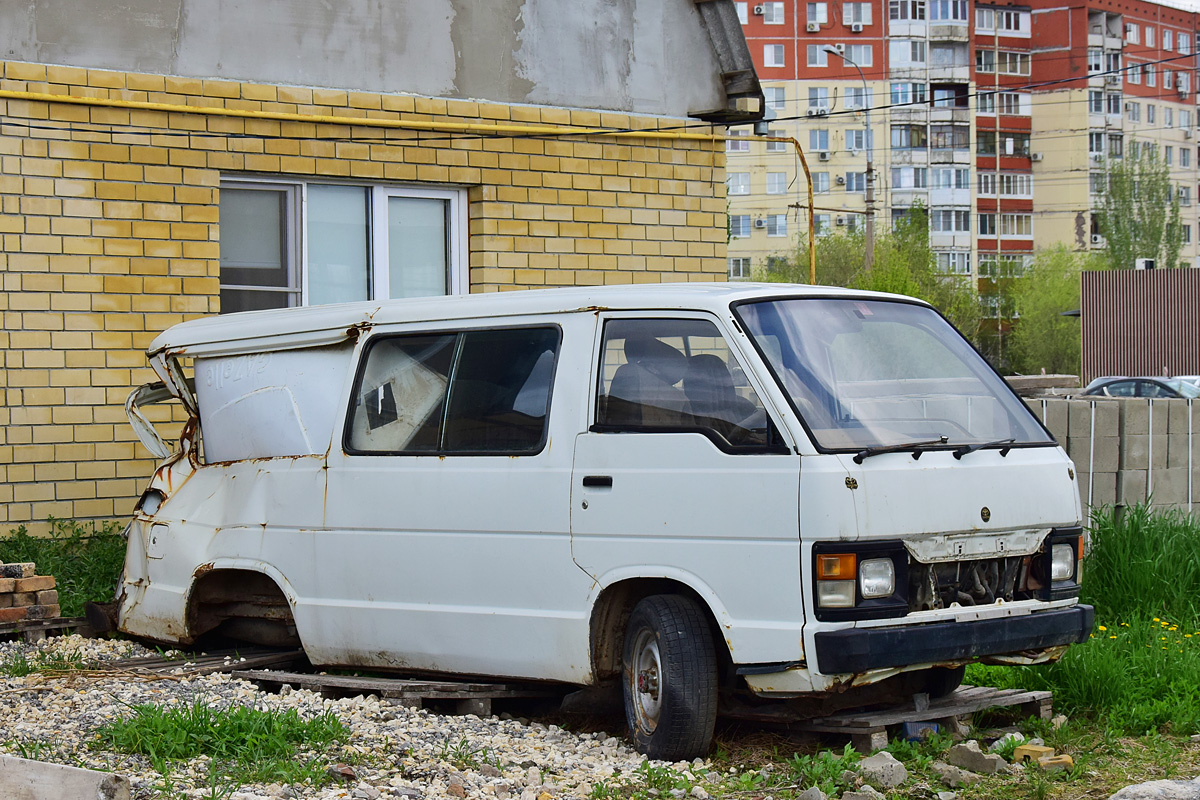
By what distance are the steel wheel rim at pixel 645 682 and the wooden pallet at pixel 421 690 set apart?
73cm

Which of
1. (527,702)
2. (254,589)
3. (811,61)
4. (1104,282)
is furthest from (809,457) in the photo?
(811,61)

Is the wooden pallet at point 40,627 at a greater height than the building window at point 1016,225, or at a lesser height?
lesser

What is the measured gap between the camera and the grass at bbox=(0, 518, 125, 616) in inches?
339

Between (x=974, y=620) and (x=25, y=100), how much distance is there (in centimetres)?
683

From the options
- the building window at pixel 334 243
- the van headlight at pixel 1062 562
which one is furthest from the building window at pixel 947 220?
the van headlight at pixel 1062 562

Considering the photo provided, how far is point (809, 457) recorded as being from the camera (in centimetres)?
520

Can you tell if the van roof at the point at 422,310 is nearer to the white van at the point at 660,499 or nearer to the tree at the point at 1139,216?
the white van at the point at 660,499

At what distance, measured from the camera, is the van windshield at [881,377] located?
5.42m

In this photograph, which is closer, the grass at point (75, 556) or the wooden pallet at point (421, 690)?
the wooden pallet at point (421, 690)

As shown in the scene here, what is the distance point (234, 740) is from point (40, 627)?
114 inches

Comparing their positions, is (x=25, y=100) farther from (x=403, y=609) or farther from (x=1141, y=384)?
(x=1141, y=384)

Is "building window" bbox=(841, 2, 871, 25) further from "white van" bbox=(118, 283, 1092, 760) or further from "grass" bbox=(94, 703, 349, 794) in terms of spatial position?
"grass" bbox=(94, 703, 349, 794)

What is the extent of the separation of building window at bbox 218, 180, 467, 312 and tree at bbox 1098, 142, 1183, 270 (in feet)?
218

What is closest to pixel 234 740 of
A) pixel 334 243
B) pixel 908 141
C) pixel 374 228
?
pixel 334 243
